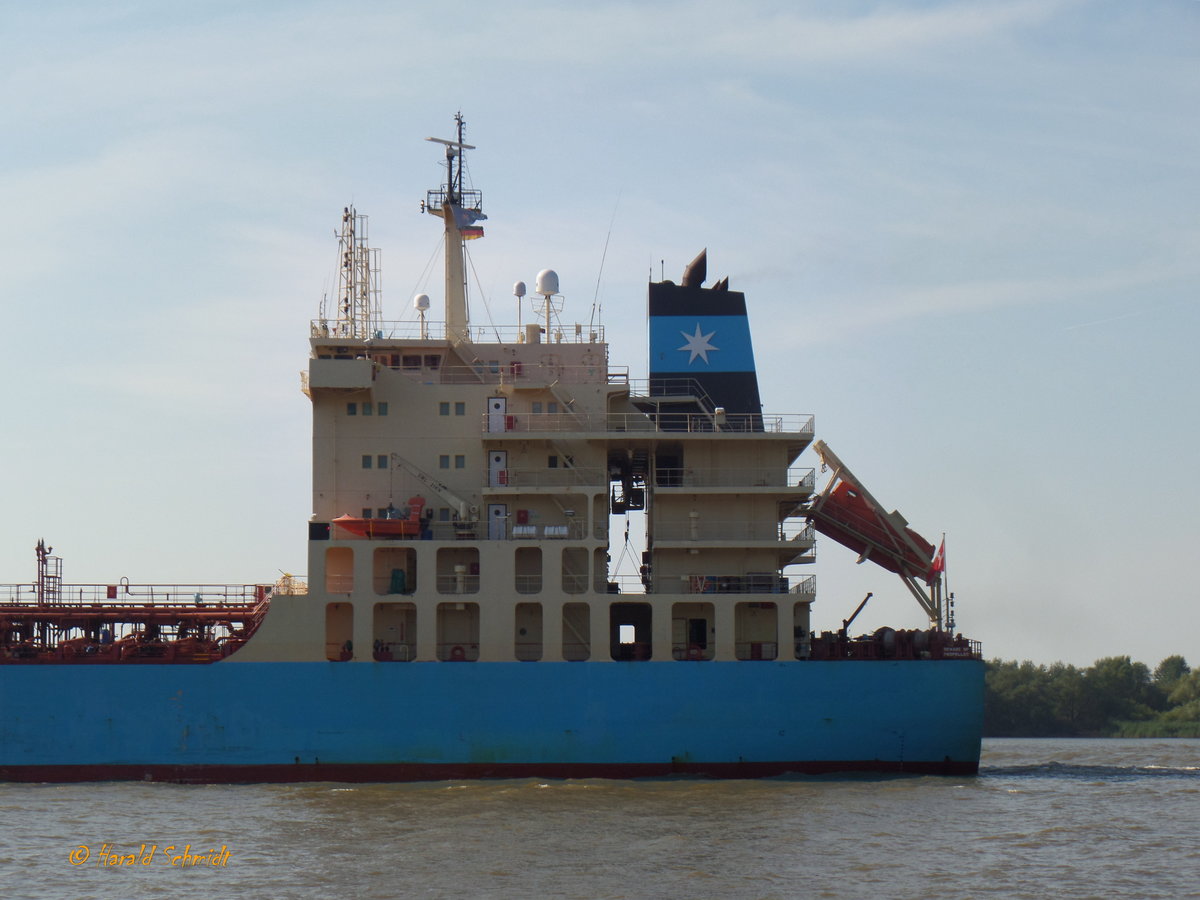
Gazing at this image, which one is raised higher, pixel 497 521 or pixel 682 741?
pixel 497 521

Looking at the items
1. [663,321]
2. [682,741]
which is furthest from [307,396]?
[682,741]

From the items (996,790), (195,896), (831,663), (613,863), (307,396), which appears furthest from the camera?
(307,396)

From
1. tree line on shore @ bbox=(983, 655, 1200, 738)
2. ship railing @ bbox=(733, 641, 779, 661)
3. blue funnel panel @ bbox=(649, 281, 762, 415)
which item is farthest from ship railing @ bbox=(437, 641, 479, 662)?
tree line on shore @ bbox=(983, 655, 1200, 738)

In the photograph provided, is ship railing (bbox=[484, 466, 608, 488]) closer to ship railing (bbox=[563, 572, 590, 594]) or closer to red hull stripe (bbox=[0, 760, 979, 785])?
ship railing (bbox=[563, 572, 590, 594])

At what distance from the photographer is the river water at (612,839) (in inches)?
715

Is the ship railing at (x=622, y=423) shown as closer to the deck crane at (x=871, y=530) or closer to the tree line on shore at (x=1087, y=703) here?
A: the deck crane at (x=871, y=530)

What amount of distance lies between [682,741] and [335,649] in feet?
23.1

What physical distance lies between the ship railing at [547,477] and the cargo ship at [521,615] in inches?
2.3

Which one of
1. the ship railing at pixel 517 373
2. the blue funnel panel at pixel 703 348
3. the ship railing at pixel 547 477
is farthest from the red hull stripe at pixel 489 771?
the ship railing at pixel 517 373

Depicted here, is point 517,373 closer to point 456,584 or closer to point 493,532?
point 493,532

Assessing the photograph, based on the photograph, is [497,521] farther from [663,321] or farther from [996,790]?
[996,790]

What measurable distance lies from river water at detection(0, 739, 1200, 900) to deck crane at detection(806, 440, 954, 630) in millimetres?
4661

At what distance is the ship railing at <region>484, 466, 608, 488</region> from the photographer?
30594mm

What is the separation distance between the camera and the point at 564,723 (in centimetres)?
2872
